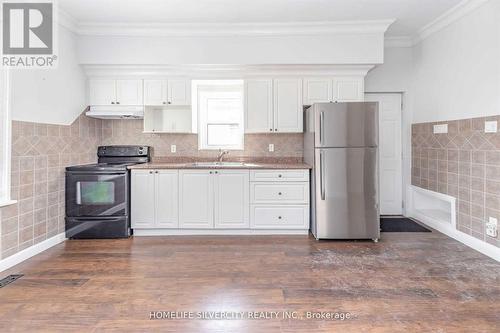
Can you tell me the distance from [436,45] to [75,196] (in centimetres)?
491

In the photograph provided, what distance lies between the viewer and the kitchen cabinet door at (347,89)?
421cm

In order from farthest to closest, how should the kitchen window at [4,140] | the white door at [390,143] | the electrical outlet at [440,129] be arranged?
the white door at [390,143] → the electrical outlet at [440,129] → the kitchen window at [4,140]

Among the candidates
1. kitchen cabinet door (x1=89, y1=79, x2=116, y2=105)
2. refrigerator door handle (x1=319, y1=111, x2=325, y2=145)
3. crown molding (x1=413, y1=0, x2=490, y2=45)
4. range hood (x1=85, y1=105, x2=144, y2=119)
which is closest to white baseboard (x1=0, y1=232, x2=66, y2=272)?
range hood (x1=85, y1=105, x2=144, y2=119)

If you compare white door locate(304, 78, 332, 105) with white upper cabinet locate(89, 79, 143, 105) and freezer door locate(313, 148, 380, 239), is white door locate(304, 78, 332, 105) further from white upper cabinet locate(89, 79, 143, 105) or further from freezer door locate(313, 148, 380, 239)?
white upper cabinet locate(89, 79, 143, 105)

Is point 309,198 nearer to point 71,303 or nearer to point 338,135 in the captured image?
point 338,135

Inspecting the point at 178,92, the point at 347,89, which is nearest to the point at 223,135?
the point at 178,92

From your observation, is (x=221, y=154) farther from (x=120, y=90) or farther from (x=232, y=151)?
(x=120, y=90)

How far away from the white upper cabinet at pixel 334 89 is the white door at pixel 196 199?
1694 millimetres

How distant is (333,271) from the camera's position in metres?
2.83

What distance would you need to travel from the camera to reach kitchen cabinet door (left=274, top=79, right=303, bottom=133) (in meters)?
4.24

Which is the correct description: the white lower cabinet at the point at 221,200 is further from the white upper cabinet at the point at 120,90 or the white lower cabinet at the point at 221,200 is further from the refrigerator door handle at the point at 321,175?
the white upper cabinet at the point at 120,90

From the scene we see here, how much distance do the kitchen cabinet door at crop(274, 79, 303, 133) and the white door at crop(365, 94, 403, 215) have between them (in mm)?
1280

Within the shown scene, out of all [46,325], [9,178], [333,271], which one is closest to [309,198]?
[333,271]

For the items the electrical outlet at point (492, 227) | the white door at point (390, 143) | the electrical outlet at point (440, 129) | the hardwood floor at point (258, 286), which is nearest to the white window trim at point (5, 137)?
the hardwood floor at point (258, 286)
